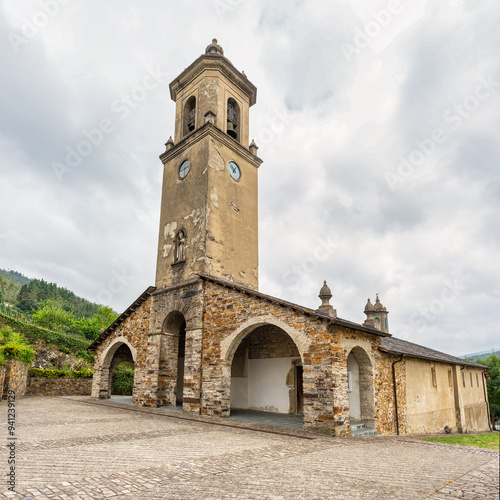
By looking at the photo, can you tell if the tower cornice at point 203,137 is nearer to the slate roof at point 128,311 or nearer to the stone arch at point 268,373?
the slate roof at point 128,311

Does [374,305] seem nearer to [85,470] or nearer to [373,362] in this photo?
[373,362]

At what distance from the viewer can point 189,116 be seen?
1862 centimetres

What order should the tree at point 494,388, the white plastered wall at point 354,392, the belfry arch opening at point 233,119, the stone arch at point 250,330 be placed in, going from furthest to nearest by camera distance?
1. the tree at point 494,388
2. the belfry arch opening at point 233,119
3. the white plastered wall at point 354,392
4. the stone arch at point 250,330

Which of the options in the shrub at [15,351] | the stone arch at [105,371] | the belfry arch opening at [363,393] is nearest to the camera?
the belfry arch opening at [363,393]

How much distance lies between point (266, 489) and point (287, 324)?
6038mm

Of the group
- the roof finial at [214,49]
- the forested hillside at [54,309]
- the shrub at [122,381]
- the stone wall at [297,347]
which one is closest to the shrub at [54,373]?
the shrub at [122,381]

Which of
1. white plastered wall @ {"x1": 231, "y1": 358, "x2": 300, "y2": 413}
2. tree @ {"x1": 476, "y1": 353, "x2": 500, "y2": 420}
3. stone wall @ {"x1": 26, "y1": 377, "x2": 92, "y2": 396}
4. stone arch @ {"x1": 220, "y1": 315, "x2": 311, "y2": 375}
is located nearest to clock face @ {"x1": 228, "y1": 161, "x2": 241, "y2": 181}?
stone arch @ {"x1": 220, "y1": 315, "x2": 311, "y2": 375}

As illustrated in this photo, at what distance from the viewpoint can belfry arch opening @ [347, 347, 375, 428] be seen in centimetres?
1077

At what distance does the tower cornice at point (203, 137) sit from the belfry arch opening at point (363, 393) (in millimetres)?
10707

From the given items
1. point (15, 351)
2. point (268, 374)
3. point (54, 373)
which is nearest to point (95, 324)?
point (54, 373)

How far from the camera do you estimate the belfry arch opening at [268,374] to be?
13828 millimetres

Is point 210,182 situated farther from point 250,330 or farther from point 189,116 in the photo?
point 250,330

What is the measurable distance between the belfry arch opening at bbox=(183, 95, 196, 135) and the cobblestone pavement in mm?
13985

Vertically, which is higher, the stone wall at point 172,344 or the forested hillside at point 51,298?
the forested hillside at point 51,298
